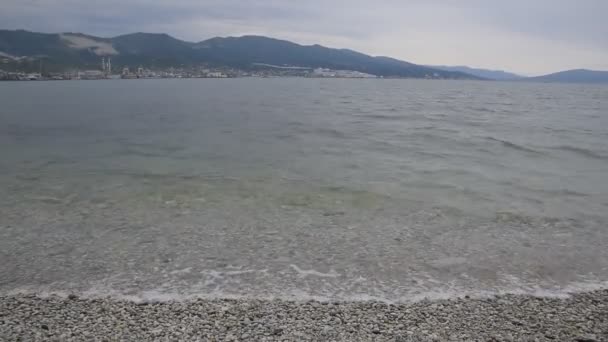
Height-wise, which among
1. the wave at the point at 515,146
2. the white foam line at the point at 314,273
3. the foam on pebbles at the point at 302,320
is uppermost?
the wave at the point at 515,146

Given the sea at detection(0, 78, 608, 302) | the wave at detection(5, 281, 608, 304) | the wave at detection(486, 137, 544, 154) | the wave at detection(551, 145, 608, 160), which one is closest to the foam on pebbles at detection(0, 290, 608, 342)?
the wave at detection(5, 281, 608, 304)

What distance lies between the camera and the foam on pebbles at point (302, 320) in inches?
239

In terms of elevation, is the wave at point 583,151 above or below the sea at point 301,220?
above

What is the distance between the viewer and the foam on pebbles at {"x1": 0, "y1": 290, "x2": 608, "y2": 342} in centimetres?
607

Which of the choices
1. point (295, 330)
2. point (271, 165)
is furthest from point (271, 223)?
point (271, 165)

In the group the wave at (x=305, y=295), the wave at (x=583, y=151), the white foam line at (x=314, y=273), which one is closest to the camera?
the wave at (x=305, y=295)

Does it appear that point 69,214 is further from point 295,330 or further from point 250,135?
point 250,135

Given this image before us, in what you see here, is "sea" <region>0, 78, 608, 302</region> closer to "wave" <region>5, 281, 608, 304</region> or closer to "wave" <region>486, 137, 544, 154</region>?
"wave" <region>5, 281, 608, 304</region>

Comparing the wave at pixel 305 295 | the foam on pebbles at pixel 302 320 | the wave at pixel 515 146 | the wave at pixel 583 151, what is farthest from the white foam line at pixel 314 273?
the wave at pixel 583 151

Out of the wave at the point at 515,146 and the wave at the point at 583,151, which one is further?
the wave at the point at 515,146

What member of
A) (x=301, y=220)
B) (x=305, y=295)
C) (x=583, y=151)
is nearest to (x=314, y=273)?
(x=305, y=295)

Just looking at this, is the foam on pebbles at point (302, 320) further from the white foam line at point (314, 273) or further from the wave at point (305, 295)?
the white foam line at point (314, 273)

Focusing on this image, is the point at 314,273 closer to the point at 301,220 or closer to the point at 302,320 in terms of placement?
the point at 302,320

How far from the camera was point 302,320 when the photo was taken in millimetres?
6598
